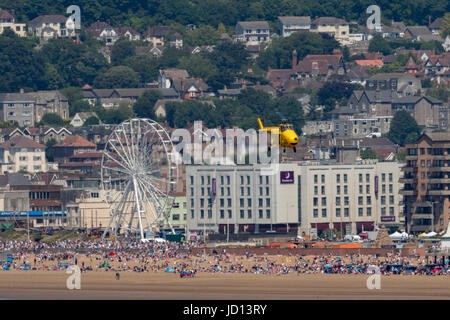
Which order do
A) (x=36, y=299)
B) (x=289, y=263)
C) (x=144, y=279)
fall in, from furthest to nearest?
(x=289, y=263) → (x=144, y=279) → (x=36, y=299)

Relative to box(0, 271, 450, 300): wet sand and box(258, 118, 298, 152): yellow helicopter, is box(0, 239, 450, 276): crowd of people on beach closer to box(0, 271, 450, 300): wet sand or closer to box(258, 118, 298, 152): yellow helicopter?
box(0, 271, 450, 300): wet sand

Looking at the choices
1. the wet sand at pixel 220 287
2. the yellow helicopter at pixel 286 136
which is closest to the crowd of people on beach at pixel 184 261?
the wet sand at pixel 220 287

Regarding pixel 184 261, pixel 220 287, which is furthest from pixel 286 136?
pixel 184 261

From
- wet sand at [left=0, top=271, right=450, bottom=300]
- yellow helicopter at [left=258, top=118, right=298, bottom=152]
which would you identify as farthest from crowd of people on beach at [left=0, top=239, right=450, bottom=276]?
yellow helicopter at [left=258, top=118, right=298, bottom=152]

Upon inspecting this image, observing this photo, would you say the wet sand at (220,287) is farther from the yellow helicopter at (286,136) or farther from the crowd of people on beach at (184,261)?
the yellow helicopter at (286,136)
